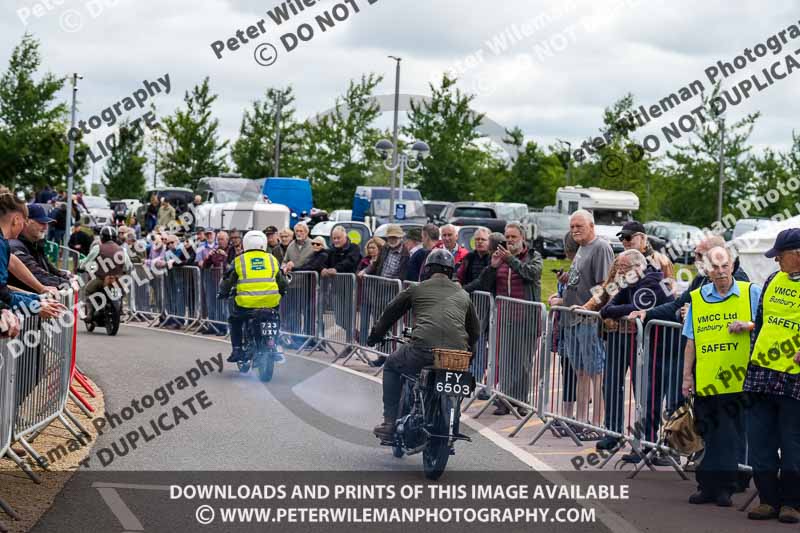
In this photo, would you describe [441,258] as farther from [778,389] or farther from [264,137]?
[264,137]

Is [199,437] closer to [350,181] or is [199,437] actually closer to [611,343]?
[611,343]

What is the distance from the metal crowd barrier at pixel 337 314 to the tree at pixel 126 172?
60.0 meters

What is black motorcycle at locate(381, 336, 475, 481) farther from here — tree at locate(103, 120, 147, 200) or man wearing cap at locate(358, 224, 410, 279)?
tree at locate(103, 120, 147, 200)

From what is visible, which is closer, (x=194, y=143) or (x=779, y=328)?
(x=779, y=328)

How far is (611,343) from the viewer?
10.4 meters

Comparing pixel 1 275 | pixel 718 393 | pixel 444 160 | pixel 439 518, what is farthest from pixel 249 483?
pixel 444 160

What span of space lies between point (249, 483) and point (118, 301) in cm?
1333

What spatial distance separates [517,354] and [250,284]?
14.6 feet

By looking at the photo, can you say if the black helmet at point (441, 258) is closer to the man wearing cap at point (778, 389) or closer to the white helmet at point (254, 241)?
the man wearing cap at point (778, 389)

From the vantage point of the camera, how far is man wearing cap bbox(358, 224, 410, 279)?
686 inches

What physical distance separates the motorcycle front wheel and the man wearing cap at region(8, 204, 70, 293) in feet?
14.0

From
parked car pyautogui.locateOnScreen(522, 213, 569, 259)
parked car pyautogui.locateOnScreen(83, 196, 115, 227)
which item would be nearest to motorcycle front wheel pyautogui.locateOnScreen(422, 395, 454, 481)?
parked car pyautogui.locateOnScreen(522, 213, 569, 259)

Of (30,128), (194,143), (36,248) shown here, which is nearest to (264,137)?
(194,143)

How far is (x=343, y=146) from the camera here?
59.6 meters
